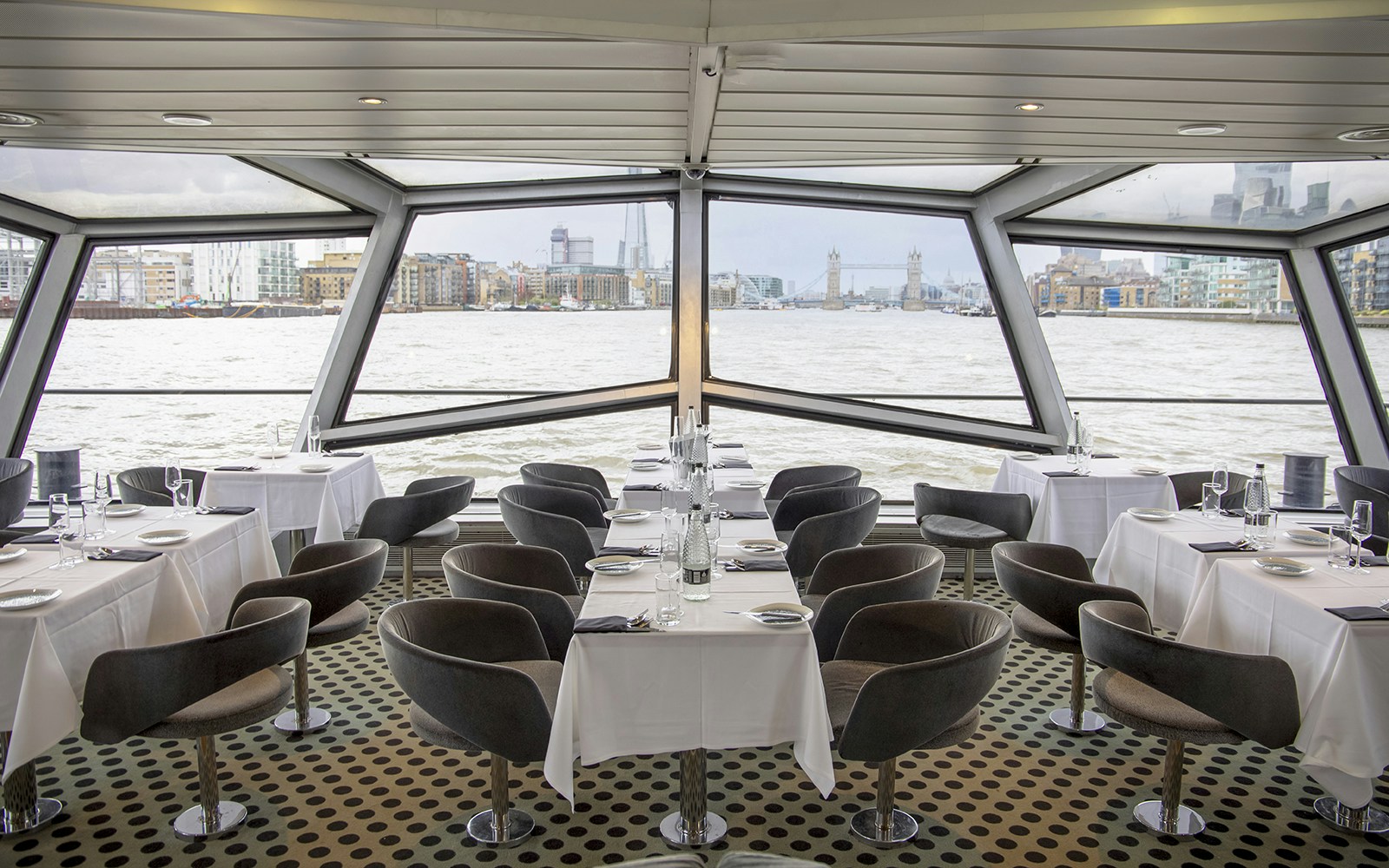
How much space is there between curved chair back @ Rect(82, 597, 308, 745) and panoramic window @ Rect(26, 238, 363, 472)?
437 centimetres

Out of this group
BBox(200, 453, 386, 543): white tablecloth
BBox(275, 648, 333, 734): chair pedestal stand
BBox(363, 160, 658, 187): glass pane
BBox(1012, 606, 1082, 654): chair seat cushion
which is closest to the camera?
BBox(1012, 606, 1082, 654): chair seat cushion

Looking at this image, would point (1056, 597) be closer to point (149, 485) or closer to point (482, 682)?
point (482, 682)

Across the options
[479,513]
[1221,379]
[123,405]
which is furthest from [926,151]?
[123,405]

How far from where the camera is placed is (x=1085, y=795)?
394cm

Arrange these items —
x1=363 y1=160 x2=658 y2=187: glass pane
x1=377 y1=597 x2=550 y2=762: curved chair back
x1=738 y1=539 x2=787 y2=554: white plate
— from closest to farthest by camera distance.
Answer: x1=377 y1=597 x2=550 y2=762: curved chair back < x1=738 y1=539 x2=787 y2=554: white plate < x1=363 y1=160 x2=658 y2=187: glass pane

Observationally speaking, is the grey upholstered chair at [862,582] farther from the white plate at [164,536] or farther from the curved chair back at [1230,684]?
the white plate at [164,536]

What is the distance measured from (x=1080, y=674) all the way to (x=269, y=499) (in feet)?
15.8

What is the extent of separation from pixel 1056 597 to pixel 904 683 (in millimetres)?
1459

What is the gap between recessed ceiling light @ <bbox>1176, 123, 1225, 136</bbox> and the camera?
4512mm

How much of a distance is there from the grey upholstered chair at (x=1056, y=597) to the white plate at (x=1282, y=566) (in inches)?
19.7

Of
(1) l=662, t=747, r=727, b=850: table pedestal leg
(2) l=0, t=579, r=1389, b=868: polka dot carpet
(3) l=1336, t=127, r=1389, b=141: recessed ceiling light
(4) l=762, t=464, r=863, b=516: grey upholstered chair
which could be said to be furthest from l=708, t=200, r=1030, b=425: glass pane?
(1) l=662, t=747, r=727, b=850: table pedestal leg

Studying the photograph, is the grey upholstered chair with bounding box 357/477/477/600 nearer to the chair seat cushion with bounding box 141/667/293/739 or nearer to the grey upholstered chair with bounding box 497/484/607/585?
the grey upholstered chair with bounding box 497/484/607/585

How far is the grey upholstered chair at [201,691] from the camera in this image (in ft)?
10.3

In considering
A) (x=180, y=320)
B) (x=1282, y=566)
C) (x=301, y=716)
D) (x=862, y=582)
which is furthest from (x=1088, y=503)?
(x=180, y=320)
